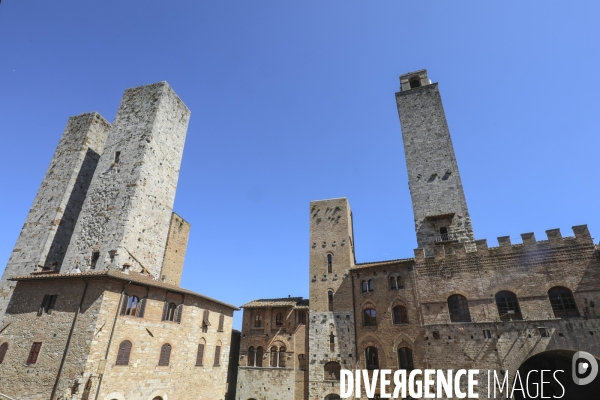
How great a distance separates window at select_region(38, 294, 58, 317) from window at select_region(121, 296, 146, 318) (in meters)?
3.69

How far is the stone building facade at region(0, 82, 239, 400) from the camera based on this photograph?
15914 millimetres

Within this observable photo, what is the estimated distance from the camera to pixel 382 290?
974 inches

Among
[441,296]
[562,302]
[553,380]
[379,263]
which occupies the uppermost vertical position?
[379,263]

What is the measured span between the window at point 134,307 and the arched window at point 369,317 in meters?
15.9

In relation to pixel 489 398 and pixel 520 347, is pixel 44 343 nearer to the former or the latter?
pixel 489 398

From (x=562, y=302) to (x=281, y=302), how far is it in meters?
20.6

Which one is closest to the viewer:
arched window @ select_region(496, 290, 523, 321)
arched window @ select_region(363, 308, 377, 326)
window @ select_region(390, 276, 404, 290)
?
arched window @ select_region(496, 290, 523, 321)

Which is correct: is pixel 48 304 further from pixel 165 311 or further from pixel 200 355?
pixel 200 355

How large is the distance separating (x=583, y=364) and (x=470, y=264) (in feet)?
25.2

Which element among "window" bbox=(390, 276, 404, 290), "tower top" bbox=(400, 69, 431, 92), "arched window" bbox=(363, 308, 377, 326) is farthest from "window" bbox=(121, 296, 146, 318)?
"tower top" bbox=(400, 69, 431, 92)

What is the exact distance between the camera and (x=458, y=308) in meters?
21.3

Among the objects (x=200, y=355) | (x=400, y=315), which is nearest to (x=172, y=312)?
(x=200, y=355)

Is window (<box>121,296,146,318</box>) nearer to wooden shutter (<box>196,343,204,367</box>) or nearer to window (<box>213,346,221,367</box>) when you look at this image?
wooden shutter (<box>196,343,204,367</box>)

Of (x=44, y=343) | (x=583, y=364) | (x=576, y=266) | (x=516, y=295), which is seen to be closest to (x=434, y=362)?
(x=516, y=295)
